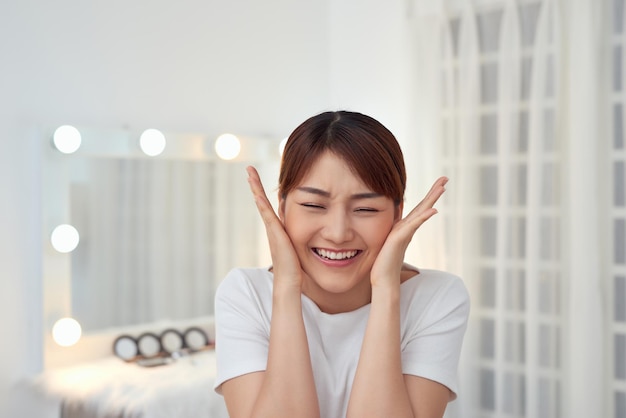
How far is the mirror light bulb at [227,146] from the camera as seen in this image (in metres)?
2.47

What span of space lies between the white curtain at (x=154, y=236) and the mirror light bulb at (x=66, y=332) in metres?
0.04

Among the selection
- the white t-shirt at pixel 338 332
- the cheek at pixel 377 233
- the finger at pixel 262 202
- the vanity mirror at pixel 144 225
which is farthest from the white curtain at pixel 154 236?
the cheek at pixel 377 233

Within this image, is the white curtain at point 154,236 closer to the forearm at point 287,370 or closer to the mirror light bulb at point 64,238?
the mirror light bulb at point 64,238

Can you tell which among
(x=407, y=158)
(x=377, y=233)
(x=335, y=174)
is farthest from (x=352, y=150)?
(x=407, y=158)

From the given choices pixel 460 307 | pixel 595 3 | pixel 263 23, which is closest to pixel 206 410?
pixel 460 307

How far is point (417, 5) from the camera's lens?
101 inches

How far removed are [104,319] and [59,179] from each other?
49 centimetres

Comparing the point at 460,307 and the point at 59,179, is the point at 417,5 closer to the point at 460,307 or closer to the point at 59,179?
the point at 59,179

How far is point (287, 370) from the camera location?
3.49 feet

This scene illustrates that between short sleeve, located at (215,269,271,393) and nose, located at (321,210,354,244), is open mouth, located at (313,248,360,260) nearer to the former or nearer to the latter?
nose, located at (321,210,354,244)

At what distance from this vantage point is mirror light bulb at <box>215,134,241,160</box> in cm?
247

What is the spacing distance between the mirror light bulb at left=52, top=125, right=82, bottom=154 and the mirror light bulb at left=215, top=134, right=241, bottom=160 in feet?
1.83

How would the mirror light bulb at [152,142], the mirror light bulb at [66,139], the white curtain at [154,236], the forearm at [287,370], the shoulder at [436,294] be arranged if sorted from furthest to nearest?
the mirror light bulb at [152,142] → the white curtain at [154,236] → the mirror light bulb at [66,139] → the shoulder at [436,294] → the forearm at [287,370]

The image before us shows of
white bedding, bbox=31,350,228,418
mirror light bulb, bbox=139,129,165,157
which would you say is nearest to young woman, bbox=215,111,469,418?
white bedding, bbox=31,350,228,418
